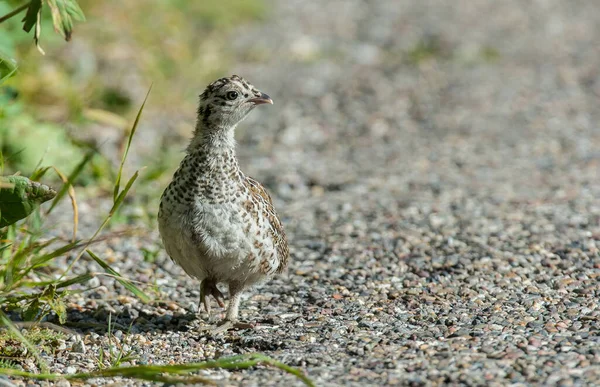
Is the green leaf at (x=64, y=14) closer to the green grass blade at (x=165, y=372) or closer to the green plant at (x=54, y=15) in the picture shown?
the green plant at (x=54, y=15)

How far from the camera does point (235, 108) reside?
18.7 ft

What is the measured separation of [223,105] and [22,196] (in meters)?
1.43

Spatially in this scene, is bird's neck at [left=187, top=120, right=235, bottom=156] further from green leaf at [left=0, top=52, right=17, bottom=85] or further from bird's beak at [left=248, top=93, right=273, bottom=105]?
green leaf at [left=0, top=52, right=17, bottom=85]

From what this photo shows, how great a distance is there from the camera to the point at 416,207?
8.00m

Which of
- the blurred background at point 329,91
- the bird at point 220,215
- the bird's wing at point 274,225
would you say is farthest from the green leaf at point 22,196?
the blurred background at point 329,91

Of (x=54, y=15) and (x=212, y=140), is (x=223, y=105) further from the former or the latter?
→ (x=54, y=15)

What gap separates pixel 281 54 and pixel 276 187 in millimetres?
4936

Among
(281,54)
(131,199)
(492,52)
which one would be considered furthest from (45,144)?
(492,52)

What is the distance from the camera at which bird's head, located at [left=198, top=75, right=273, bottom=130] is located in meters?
5.66

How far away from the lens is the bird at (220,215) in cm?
530

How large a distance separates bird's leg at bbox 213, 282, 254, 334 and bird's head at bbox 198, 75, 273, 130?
1.01 metres

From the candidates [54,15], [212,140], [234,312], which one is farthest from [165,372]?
[54,15]

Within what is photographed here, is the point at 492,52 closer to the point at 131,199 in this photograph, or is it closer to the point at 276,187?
the point at 276,187

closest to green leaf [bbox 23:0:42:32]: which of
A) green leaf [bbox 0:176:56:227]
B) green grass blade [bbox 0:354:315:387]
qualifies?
green leaf [bbox 0:176:56:227]
